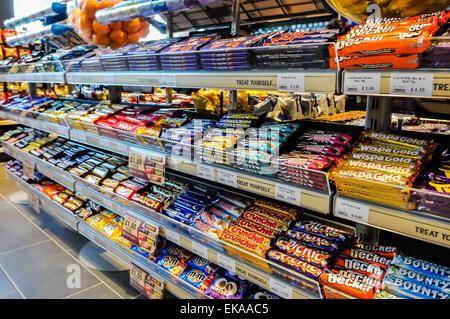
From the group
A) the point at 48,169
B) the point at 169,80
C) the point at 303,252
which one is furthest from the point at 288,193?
the point at 48,169

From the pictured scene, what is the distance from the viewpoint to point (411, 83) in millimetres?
721

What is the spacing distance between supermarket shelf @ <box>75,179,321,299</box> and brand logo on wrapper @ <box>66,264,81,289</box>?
1.70ft

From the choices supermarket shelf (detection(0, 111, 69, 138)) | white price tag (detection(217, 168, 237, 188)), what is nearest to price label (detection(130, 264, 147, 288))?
white price tag (detection(217, 168, 237, 188))

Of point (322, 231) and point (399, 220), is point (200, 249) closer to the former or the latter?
point (322, 231)

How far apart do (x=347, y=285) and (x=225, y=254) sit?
46 cm

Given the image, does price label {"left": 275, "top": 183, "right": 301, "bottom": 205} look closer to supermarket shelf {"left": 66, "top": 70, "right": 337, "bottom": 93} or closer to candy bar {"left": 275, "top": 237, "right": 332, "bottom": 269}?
candy bar {"left": 275, "top": 237, "right": 332, "bottom": 269}

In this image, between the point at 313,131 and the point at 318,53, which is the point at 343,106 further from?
the point at 318,53

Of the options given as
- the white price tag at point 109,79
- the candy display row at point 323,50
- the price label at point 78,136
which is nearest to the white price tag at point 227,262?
the candy display row at point 323,50

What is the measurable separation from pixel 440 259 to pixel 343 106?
1838 mm

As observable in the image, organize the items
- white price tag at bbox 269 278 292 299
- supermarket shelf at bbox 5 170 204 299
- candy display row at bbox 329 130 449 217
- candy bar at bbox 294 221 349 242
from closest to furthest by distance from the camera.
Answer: candy display row at bbox 329 130 449 217 < white price tag at bbox 269 278 292 299 < candy bar at bbox 294 221 349 242 < supermarket shelf at bbox 5 170 204 299

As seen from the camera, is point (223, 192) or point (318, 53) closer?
point (318, 53)

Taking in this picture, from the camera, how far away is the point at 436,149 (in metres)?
1.00

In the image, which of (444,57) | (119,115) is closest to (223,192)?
(119,115)

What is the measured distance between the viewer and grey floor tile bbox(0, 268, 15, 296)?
1.80 meters
